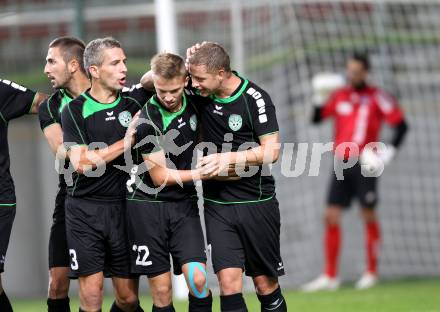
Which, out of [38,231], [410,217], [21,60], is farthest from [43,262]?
[410,217]

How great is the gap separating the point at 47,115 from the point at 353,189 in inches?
199

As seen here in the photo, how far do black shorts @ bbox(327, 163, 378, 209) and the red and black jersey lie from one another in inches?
11.5

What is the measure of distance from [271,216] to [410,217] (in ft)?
17.6

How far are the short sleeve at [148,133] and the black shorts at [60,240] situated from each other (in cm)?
90

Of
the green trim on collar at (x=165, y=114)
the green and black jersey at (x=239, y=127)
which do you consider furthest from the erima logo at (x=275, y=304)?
the green trim on collar at (x=165, y=114)

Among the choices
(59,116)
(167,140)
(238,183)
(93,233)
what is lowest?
(93,233)

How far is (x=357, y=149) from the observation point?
37.2ft

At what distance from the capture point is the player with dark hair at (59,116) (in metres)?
7.16

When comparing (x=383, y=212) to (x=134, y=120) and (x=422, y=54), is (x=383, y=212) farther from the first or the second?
(x=134, y=120)

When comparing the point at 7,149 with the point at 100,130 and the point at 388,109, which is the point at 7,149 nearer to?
the point at 100,130

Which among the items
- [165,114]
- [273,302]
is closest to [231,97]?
[165,114]

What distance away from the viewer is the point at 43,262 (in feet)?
41.9

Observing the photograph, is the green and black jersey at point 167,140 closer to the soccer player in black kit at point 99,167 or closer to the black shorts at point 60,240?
the soccer player in black kit at point 99,167

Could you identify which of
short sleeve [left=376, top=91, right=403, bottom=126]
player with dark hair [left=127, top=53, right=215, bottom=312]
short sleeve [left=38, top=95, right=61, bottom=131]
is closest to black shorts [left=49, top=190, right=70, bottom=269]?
short sleeve [left=38, top=95, right=61, bottom=131]
